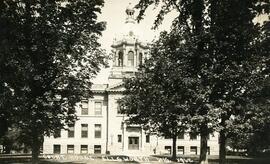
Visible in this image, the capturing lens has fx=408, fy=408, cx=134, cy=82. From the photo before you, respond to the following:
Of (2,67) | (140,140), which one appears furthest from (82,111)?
(2,67)

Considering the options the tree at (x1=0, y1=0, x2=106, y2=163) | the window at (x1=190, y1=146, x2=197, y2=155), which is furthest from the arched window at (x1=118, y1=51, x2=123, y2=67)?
the tree at (x1=0, y1=0, x2=106, y2=163)

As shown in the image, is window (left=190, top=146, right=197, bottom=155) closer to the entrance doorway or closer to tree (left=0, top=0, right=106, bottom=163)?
the entrance doorway

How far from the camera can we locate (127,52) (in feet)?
221

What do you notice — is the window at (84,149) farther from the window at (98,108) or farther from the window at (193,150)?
the window at (193,150)

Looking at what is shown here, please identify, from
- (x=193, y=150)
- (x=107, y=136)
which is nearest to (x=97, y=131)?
(x=107, y=136)

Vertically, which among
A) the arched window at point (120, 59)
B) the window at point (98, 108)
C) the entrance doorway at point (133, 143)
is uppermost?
the arched window at point (120, 59)

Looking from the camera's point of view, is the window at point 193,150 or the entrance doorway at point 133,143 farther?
the window at point 193,150

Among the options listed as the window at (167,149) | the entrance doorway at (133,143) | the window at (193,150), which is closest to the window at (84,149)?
the entrance doorway at (133,143)

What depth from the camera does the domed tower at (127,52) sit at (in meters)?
66.5

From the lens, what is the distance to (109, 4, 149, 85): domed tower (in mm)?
66500

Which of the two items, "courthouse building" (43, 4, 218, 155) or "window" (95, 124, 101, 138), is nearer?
"courthouse building" (43, 4, 218, 155)

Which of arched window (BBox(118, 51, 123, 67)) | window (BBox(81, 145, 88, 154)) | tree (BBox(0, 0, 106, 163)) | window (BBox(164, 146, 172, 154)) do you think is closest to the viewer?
tree (BBox(0, 0, 106, 163))

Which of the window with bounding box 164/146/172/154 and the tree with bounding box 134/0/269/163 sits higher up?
the tree with bounding box 134/0/269/163

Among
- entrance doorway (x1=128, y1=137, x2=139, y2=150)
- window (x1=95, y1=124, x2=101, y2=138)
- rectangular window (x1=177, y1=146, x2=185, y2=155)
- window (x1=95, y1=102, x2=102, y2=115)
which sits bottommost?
rectangular window (x1=177, y1=146, x2=185, y2=155)
